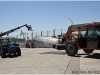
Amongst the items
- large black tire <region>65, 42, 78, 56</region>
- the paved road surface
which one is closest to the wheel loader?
large black tire <region>65, 42, 78, 56</region>

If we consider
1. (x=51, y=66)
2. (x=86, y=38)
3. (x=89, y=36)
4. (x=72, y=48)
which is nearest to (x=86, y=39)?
(x=86, y=38)

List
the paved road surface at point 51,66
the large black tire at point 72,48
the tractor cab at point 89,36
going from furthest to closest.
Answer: the large black tire at point 72,48 < the tractor cab at point 89,36 < the paved road surface at point 51,66

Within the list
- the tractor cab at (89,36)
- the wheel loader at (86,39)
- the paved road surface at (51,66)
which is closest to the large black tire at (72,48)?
the wheel loader at (86,39)

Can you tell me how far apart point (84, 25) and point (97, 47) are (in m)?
2.24

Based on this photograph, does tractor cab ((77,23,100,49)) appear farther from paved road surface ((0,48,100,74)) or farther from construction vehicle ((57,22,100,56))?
paved road surface ((0,48,100,74))

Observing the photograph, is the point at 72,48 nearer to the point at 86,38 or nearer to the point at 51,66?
the point at 86,38

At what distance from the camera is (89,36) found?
1467cm

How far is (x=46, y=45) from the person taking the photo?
123ft

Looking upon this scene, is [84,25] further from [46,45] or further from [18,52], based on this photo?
[46,45]

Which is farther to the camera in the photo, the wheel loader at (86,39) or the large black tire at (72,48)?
the large black tire at (72,48)

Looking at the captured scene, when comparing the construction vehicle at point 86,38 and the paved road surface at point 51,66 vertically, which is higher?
the construction vehicle at point 86,38

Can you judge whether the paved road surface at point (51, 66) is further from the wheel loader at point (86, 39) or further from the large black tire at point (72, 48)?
the large black tire at point (72, 48)

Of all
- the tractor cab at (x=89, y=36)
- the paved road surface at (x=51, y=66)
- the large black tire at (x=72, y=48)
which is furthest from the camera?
the large black tire at (x=72, y=48)

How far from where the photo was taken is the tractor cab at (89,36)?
46.5 ft
